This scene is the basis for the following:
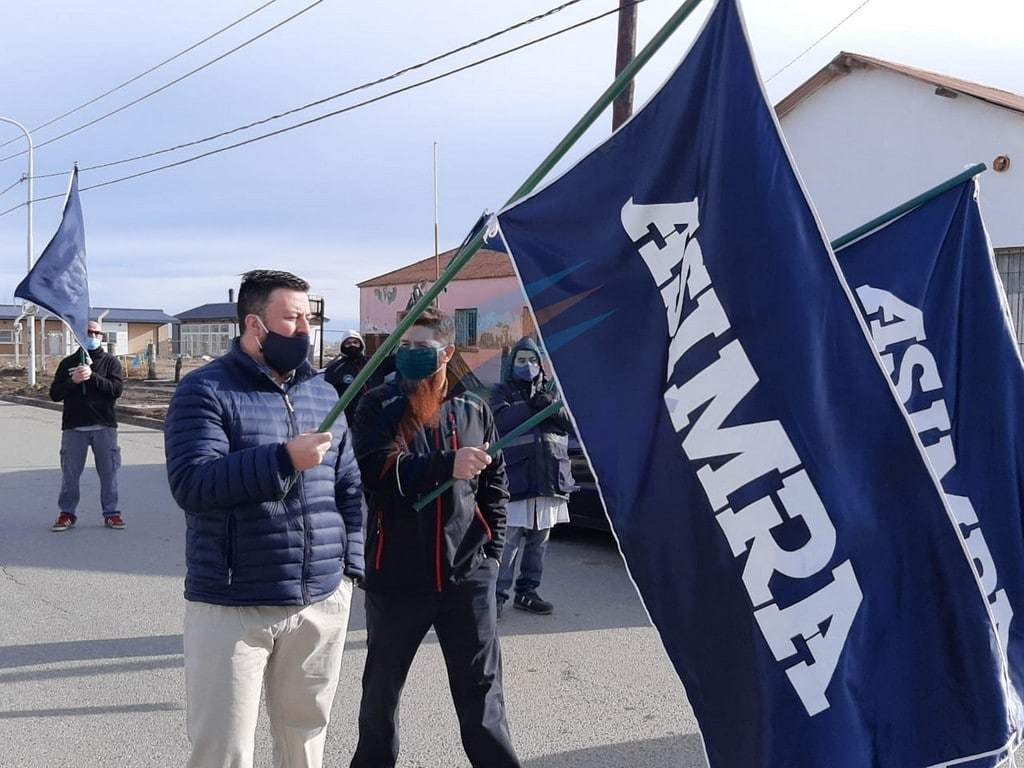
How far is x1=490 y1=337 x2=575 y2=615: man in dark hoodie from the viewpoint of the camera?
6.08 meters

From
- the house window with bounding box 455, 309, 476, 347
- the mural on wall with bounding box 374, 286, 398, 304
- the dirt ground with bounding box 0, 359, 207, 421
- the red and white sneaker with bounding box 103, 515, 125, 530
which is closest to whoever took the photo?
the house window with bounding box 455, 309, 476, 347

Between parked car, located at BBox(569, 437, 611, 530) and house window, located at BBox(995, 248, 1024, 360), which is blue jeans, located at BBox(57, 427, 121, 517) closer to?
parked car, located at BBox(569, 437, 611, 530)

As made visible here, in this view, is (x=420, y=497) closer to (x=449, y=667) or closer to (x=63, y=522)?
(x=449, y=667)

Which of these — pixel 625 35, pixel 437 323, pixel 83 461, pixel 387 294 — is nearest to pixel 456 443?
pixel 437 323

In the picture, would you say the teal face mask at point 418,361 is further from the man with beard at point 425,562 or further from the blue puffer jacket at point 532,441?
the blue puffer jacket at point 532,441

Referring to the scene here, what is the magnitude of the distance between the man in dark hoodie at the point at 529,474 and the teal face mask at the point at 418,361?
258 cm

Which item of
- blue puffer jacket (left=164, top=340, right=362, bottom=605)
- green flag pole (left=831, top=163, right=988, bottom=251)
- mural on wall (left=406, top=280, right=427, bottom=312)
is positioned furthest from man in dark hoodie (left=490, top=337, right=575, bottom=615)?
blue puffer jacket (left=164, top=340, right=362, bottom=605)

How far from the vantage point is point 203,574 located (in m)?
2.84

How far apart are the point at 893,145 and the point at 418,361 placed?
11337 millimetres

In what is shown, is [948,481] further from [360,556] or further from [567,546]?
[567,546]

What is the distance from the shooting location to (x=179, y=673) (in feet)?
16.7

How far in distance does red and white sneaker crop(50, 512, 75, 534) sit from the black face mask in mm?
6671

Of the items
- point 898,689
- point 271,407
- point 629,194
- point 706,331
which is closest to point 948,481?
point 898,689

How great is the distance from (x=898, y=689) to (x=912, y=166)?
38.6 ft
